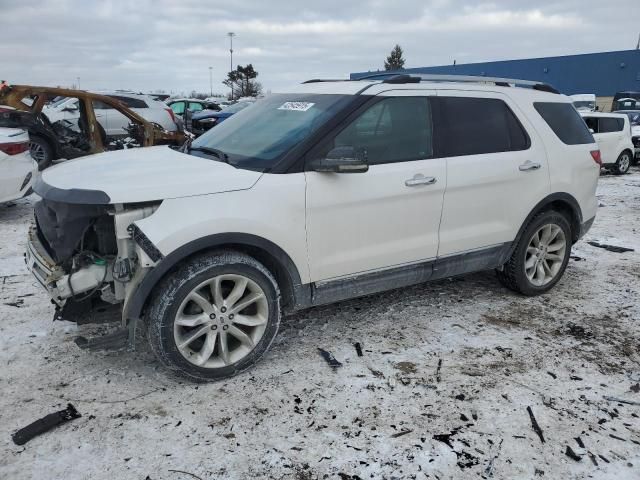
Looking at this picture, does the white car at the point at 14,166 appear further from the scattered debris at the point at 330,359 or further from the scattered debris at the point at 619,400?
the scattered debris at the point at 619,400

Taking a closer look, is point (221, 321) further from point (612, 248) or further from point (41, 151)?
point (41, 151)

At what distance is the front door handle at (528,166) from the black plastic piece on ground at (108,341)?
3.25 m

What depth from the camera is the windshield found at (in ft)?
11.3

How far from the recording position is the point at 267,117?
401 cm

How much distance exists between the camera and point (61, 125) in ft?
36.6

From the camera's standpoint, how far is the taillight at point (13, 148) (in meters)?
6.73

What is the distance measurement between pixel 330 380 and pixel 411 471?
90 cm

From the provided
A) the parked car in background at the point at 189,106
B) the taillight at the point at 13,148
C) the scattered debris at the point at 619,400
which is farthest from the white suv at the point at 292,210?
A: the parked car in background at the point at 189,106

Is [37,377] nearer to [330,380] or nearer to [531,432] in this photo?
[330,380]

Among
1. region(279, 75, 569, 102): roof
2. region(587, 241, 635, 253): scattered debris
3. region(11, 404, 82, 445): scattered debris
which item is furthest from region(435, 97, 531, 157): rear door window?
region(11, 404, 82, 445): scattered debris

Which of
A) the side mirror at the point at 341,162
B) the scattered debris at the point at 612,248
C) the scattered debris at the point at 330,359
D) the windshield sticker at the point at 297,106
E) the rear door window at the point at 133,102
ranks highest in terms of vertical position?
the rear door window at the point at 133,102

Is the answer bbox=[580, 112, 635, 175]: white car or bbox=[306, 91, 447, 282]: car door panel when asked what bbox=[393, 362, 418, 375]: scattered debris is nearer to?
bbox=[306, 91, 447, 282]: car door panel

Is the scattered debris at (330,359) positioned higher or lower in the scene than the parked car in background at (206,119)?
lower

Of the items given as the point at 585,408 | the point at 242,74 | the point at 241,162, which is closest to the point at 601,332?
the point at 585,408
